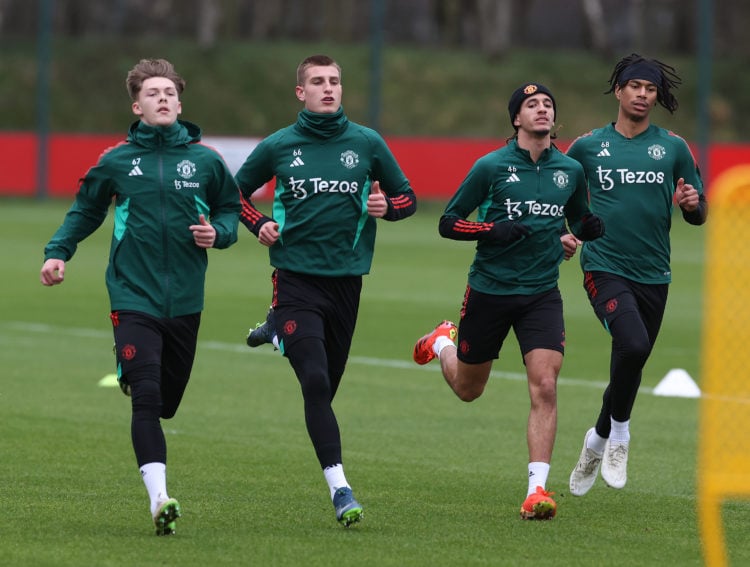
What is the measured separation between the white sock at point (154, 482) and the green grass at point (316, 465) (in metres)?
0.20

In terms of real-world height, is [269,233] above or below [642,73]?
below

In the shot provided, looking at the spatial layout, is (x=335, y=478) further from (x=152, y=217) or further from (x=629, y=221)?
(x=629, y=221)

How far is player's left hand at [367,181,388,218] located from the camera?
27.4ft

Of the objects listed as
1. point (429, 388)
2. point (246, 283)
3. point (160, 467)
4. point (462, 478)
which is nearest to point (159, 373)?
point (160, 467)

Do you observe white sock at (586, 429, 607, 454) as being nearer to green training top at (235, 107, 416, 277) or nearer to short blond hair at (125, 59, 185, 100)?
green training top at (235, 107, 416, 277)

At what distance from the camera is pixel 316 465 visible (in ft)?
33.1

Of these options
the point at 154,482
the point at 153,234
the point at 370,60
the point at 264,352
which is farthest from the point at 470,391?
the point at 370,60

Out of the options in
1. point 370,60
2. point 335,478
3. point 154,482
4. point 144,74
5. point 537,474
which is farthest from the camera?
point 370,60

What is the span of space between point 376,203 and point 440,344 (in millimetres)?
2206

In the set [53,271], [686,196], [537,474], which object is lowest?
[537,474]

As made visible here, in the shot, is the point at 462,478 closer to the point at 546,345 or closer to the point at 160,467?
the point at 546,345

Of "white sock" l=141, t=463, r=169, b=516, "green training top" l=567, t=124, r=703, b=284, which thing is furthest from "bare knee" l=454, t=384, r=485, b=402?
"white sock" l=141, t=463, r=169, b=516

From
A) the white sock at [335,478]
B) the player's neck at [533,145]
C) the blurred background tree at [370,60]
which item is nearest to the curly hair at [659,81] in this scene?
the player's neck at [533,145]

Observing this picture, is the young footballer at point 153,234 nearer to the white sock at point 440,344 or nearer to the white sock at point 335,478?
the white sock at point 335,478
